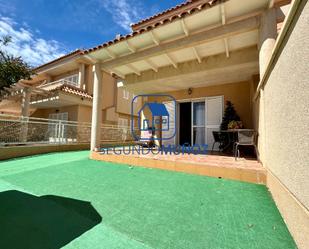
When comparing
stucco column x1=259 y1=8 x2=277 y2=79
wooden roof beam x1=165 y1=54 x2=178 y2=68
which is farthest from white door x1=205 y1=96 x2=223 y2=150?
stucco column x1=259 y1=8 x2=277 y2=79

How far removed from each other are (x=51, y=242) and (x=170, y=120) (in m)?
7.11

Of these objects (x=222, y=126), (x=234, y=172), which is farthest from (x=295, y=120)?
(x=222, y=126)

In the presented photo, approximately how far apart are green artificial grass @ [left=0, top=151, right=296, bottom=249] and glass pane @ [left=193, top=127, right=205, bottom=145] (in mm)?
3951

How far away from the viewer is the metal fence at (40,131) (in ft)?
24.8

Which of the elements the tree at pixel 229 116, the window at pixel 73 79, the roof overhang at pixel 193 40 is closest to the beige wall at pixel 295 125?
the roof overhang at pixel 193 40

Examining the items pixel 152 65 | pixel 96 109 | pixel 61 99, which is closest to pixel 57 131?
pixel 61 99

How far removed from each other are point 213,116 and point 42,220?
6767 mm

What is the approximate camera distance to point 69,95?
11.9 m

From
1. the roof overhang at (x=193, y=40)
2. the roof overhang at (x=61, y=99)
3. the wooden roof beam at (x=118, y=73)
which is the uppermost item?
the roof overhang at (x=193, y=40)

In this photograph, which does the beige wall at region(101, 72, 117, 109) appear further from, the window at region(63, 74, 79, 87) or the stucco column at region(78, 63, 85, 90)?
the window at region(63, 74, 79, 87)

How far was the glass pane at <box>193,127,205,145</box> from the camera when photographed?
7624 millimetres

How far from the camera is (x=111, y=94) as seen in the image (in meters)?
15.7

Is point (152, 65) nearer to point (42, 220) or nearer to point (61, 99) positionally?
point (42, 220)

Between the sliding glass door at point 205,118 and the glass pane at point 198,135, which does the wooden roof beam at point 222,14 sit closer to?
the sliding glass door at point 205,118
